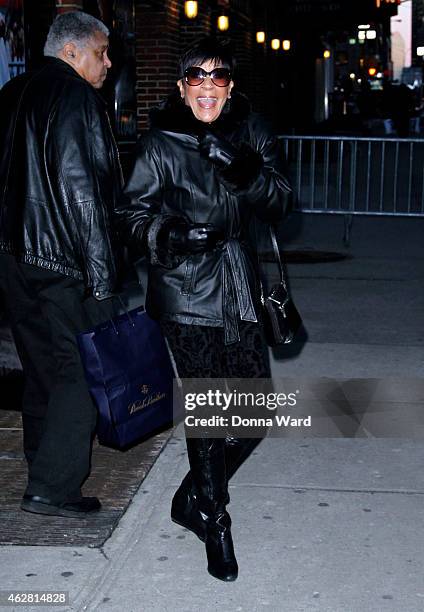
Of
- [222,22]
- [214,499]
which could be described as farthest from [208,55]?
[222,22]

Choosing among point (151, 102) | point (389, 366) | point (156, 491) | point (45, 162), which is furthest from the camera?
point (151, 102)

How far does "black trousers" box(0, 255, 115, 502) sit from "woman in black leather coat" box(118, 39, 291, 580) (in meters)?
0.54

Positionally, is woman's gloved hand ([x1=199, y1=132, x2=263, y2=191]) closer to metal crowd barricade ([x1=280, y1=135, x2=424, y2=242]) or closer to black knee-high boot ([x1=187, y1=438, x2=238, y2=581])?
black knee-high boot ([x1=187, y1=438, x2=238, y2=581])

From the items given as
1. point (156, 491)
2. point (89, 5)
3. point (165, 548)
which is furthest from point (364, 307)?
point (165, 548)

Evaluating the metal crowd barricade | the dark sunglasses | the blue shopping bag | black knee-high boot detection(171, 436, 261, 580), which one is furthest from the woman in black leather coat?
the metal crowd barricade

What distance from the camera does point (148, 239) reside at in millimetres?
3818

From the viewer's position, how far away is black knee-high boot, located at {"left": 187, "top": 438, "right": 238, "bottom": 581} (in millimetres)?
3971

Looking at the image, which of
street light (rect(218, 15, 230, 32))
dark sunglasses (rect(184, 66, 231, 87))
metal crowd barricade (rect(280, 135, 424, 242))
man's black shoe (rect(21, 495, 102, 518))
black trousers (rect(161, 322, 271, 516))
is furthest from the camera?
street light (rect(218, 15, 230, 32))

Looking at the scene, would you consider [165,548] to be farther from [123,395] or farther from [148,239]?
[148,239]

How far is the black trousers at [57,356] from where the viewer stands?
4.41 m

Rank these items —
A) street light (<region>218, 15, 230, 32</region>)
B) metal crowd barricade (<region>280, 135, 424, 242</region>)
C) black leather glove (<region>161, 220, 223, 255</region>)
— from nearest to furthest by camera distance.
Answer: black leather glove (<region>161, 220, 223, 255</region>), metal crowd barricade (<region>280, 135, 424, 242</region>), street light (<region>218, 15, 230, 32</region>)

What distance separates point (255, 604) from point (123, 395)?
1045 mm

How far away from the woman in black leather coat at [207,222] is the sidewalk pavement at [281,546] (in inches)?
8.1

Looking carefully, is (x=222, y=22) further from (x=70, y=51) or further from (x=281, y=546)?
(x=281, y=546)
